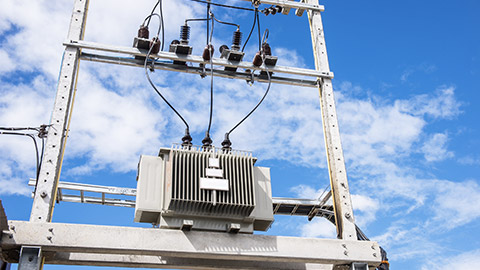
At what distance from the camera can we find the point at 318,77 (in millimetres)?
6211

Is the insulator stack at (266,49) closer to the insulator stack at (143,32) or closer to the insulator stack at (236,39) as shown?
the insulator stack at (236,39)

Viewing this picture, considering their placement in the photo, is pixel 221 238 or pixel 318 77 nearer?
pixel 221 238

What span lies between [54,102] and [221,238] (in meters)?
2.25

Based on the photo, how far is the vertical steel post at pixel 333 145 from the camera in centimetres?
524

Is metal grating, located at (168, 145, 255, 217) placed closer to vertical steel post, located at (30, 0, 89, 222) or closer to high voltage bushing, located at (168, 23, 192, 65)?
vertical steel post, located at (30, 0, 89, 222)

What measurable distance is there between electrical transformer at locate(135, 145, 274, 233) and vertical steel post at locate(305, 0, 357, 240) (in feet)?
2.95

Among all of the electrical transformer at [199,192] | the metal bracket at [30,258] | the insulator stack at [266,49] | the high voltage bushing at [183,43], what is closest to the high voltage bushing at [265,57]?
the insulator stack at [266,49]

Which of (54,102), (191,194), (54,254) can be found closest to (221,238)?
(191,194)

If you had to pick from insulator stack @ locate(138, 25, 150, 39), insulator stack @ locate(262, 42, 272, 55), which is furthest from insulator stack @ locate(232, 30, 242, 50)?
insulator stack @ locate(138, 25, 150, 39)

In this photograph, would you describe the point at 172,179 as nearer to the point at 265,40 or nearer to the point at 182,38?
the point at 182,38

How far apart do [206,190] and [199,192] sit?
0.08 metres

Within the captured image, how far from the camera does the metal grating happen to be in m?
4.52

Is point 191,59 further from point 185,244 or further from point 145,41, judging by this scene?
point 185,244

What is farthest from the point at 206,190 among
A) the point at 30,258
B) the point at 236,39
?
the point at 236,39
